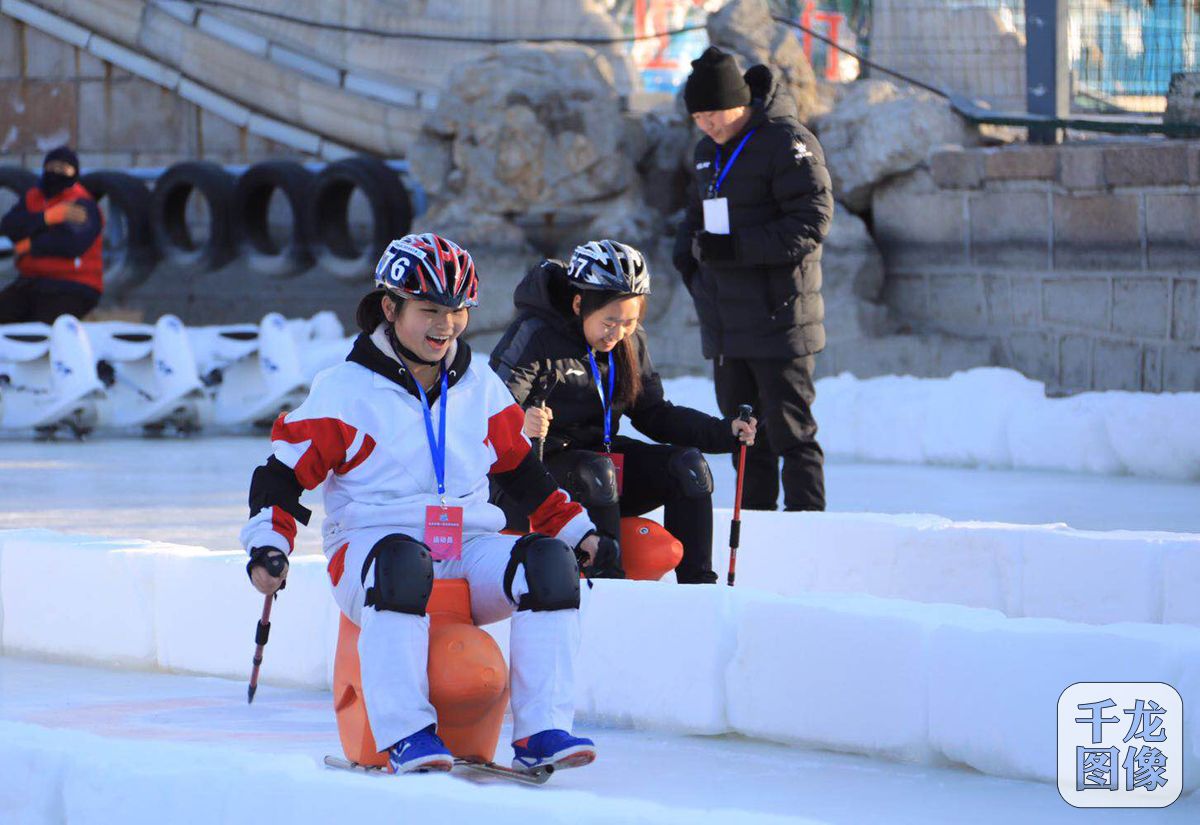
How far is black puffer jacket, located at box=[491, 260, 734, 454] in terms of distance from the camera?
5094 mm

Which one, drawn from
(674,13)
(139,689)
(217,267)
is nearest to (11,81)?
(217,267)

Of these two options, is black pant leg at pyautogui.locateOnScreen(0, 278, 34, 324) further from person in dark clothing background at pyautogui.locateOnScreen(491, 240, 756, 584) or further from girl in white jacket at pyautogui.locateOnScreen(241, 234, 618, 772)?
girl in white jacket at pyautogui.locateOnScreen(241, 234, 618, 772)

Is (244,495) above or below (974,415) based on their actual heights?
below

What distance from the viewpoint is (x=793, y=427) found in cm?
652

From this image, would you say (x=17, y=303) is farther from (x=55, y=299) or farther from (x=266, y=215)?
(x=266, y=215)

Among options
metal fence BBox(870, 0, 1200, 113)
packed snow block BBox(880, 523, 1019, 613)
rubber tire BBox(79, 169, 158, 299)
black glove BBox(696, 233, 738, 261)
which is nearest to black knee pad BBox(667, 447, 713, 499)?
packed snow block BBox(880, 523, 1019, 613)

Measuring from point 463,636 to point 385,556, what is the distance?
22 centimetres

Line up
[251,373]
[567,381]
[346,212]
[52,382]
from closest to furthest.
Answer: [567,381], [52,382], [251,373], [346,212]

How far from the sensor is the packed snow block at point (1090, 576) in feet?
16.6

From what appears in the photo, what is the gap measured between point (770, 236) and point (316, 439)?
291 cm

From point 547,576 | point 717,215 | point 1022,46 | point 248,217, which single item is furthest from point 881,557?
point 248,217

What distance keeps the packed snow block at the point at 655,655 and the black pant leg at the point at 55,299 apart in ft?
25.8

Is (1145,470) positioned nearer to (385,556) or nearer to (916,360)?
(916,360)

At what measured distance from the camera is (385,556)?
369cm
